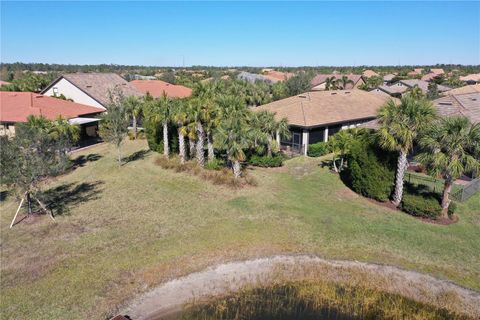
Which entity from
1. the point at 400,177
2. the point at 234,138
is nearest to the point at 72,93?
the point at 234,138

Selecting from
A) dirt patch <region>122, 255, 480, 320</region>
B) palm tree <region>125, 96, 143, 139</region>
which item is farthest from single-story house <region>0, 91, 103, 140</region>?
dirt patch <region>122, 255, 480, 320</region>

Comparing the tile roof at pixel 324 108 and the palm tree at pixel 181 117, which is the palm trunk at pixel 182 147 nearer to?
the palm tree at pixel 181 117

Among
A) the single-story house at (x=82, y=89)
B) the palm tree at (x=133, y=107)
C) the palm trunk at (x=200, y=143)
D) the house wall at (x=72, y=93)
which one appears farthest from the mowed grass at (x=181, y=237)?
the house wall at (x=72, y=93)

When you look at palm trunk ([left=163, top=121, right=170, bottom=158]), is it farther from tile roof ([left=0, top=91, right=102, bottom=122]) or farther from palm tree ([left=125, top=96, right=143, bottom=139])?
tile roof ([left=0, top=91, right=102, bottom=122])

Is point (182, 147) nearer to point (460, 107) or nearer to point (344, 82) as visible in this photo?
point (460, 107)

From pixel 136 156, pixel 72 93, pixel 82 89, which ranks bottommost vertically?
pixel 136 156

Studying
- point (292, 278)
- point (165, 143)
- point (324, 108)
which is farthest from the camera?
point (324, 108)

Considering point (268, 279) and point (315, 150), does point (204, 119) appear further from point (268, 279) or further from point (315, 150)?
point (268, 279)
